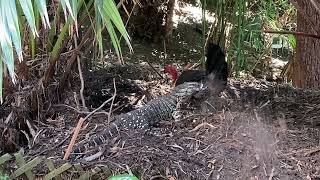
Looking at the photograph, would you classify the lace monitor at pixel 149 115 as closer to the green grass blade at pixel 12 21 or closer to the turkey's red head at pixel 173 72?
the turkey's red head at pixel 173 72

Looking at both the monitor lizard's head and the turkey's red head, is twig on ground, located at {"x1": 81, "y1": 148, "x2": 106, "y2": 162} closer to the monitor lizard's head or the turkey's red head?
the monitor lizard's head

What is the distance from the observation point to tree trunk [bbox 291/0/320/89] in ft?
10.0

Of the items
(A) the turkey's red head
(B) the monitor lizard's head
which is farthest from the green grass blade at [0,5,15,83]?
(A) the turkey's red head

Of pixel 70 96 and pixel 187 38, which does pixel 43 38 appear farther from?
pixel 187 38

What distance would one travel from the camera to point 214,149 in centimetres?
206

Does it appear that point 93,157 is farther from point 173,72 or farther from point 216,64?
point 173,72

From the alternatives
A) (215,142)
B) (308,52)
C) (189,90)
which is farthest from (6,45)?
(308,52)

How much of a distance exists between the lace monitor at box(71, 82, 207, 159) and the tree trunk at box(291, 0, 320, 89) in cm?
91

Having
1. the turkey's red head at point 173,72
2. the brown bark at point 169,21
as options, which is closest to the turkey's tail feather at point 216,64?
the turkey's red head at point 173,72

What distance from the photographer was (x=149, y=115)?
2.32 meters

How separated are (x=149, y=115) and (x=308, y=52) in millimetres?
1311

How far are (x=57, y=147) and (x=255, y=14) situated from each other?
3.19 m

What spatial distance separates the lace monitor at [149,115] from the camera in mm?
2068

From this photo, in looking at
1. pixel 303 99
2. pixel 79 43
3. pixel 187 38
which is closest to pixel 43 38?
pixel 79 43
